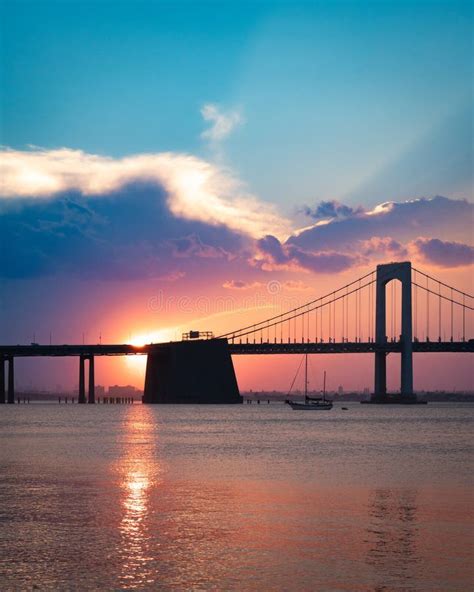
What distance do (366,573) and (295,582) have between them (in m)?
1.57

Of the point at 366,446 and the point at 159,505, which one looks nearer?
the point at 159,505

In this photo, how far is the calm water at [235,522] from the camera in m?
18.8

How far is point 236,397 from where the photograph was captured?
16700 cm

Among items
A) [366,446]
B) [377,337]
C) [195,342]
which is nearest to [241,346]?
[195,342]

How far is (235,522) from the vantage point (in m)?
25.5

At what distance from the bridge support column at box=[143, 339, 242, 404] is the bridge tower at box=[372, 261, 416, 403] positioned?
23.7 meters

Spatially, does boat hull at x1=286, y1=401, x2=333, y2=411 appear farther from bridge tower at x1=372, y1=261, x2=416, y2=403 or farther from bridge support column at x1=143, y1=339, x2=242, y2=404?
bridge support column at x1=143, y1=339, x2=242, y2=404

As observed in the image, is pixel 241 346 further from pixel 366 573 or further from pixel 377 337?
pixel 366 573

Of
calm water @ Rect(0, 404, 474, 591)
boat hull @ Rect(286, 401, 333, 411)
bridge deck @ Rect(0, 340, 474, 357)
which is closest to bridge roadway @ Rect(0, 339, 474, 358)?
bridge deck @ Rect(0, 340, 474, 357)

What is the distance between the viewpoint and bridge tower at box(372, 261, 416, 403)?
150625 mm

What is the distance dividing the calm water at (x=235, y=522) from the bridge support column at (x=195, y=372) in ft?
333

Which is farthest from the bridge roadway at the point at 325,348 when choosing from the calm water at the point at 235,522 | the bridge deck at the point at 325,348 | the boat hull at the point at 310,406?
the calm water at the point at 235,522

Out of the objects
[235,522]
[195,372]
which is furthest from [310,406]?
[235,522]

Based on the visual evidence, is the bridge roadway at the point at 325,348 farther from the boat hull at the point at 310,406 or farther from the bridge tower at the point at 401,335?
the boat hull at the point at 310,406
